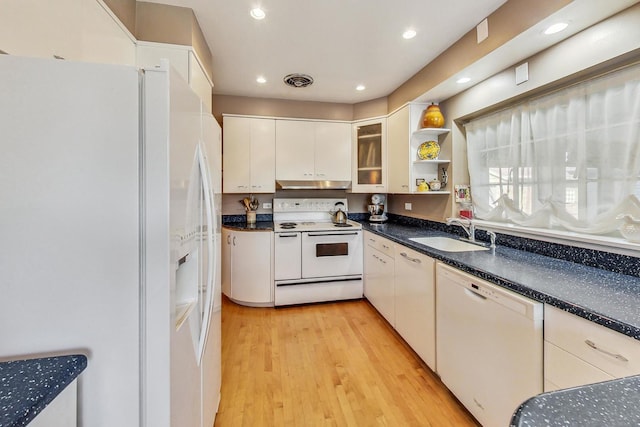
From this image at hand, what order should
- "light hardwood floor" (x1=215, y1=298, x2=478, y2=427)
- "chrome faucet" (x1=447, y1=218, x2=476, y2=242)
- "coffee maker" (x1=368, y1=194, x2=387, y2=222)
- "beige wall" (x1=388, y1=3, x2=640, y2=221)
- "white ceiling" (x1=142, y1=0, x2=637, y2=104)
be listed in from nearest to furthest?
"beige wall" (x1=388, y1=3, x2=640, y2=221), "light hardwood floor" (x1=215, y1=298, x2=478, y2=427), "white ceiling" (x1=142, y1=0, x2=637, y2=104), "chrome faucet" (x1=447, y1=218, x2=476, y2=242), "coffee maker" (x1=368, y1=194, x2=387, y2=222)

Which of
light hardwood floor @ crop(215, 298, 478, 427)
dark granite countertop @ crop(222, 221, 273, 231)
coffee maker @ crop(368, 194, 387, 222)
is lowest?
light hardwood floor @ crop(215, 298, 478, 427)

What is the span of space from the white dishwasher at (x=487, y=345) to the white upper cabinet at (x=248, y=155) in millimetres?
2335

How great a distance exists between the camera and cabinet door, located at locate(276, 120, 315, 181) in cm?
335

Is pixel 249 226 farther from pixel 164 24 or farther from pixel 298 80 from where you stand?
pixel 164 24

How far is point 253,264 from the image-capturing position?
9.80ft

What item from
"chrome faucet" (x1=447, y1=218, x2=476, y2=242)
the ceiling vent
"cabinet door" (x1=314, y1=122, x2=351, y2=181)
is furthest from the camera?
"cabinet door" (x1=314, y1=122, x2=351, y2=181)

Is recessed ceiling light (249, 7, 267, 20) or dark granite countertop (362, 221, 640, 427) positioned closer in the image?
dark granite countertop (362, 221, 640, 427)

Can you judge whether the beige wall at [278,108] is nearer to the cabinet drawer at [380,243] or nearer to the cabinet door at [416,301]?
the cabinet drawer at [380,243]

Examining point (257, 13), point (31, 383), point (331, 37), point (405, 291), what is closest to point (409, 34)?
point (331, 37)

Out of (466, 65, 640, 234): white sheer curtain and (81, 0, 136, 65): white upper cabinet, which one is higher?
(81, 0, 136, 65): white upper cabinet

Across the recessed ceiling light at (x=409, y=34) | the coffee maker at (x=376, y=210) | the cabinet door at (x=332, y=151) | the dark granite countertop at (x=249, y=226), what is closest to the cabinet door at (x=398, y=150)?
the coffee maker at (x=376, y=210)

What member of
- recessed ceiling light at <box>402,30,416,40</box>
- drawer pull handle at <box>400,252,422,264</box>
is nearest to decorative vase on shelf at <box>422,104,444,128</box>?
recessed ceiling light at <box>402,30,416,40</box>

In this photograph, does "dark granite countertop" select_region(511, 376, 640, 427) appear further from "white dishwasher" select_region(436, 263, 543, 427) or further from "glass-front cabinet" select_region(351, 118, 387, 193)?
"glass-front cabinet" select_region(351, 118, 387, 193)

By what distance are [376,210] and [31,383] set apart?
3.40m
